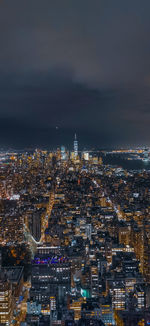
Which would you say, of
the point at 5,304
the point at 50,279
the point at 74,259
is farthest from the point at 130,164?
the point at 5,304

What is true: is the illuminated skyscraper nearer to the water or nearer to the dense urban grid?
the dense urban grid

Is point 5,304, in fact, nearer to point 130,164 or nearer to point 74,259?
point 74,259

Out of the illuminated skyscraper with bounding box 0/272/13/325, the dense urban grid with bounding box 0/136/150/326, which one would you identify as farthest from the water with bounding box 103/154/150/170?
the illuminated skyscraper with bounding box 0/272/13/325

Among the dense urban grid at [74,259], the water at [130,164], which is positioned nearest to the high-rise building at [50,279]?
the dense urban grid at [74,259]

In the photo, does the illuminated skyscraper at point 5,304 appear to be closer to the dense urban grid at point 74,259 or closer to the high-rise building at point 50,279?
the dense urban grid at point 74,259

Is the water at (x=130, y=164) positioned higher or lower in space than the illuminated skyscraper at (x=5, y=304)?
higher

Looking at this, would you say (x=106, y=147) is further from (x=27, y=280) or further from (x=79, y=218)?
(x=27, y=280)

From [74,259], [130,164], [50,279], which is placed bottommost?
[50,279]

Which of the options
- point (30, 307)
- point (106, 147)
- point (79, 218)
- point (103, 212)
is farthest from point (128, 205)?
point (106, 147)

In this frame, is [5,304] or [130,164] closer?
[5,304]
